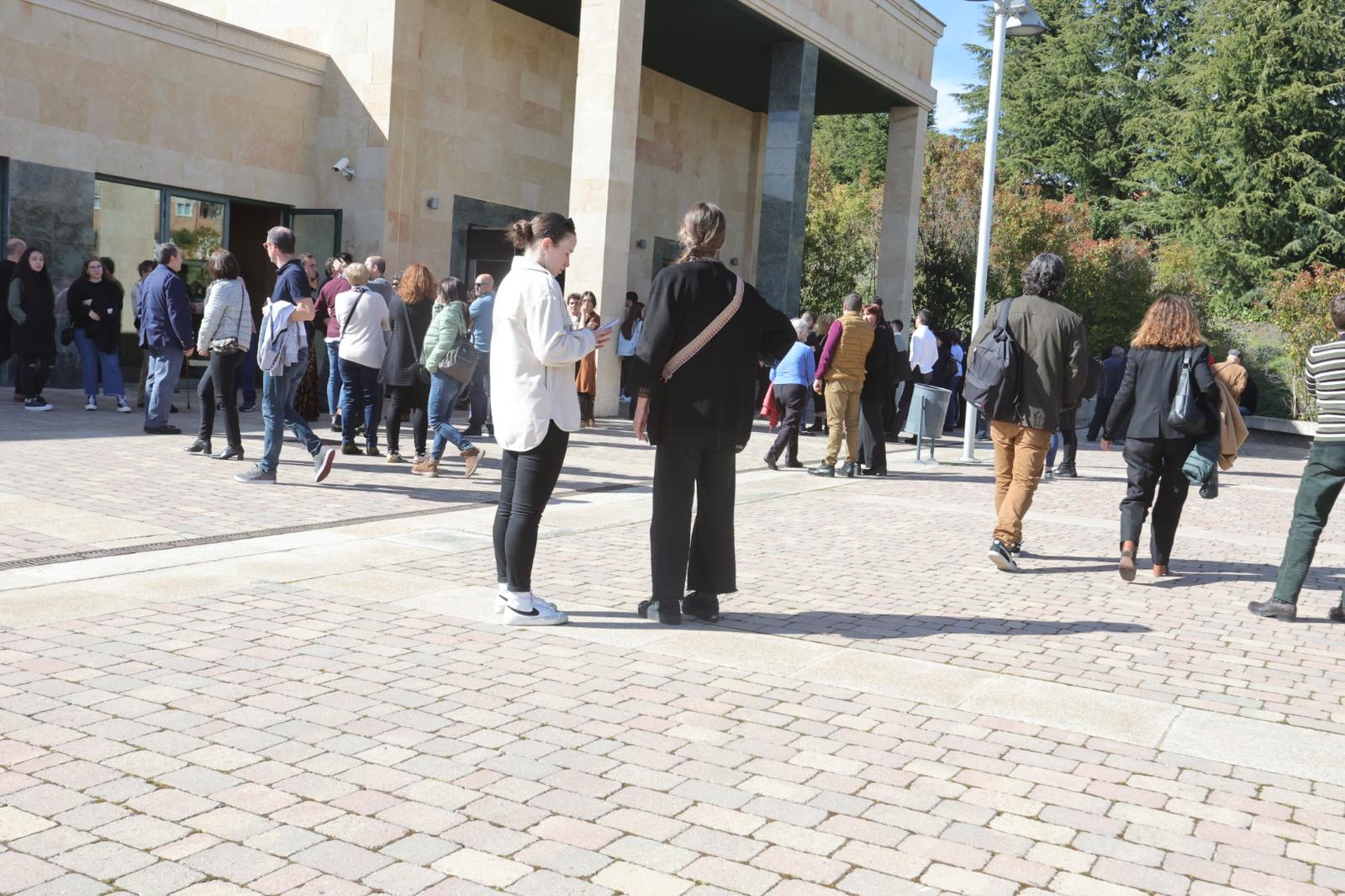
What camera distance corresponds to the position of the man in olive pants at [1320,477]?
7023 mm

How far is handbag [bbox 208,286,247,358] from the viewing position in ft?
34.5

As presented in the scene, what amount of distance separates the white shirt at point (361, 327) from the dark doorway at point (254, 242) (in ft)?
25.9

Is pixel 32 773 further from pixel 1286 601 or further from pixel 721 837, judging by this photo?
pixel 1286 601

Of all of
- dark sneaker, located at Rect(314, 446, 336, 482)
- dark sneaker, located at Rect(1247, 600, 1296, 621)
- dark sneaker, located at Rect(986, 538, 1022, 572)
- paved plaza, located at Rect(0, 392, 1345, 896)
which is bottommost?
paved plaza, located at Rect(0, 392, 1345, 896)

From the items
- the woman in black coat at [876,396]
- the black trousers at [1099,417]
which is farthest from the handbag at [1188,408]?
the black trousers at [1099,417]

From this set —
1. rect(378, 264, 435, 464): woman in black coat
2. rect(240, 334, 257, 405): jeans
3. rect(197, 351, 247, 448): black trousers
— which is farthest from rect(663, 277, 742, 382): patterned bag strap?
rect(240, 334, 257, 405): jeans

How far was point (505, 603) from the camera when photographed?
19.4 feet

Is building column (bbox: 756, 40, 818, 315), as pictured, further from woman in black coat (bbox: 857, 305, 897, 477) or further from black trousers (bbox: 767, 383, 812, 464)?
woman in black coat (bbox: 857, 305, 897, 477)

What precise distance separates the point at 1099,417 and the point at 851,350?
9445 mm

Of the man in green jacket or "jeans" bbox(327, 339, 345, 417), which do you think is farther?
"jeans" bbox(327, 339, 345, 417)

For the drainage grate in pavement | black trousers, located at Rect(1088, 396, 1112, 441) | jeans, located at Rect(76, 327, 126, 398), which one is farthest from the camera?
black trousers, located at Rect(1088, 396, 1112, 441)

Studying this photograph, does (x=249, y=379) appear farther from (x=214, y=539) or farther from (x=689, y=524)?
(x=689, y=524)

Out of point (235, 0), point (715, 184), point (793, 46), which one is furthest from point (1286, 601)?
point (715, 184)

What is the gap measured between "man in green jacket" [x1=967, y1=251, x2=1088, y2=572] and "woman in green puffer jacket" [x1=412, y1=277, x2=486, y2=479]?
190 inches
